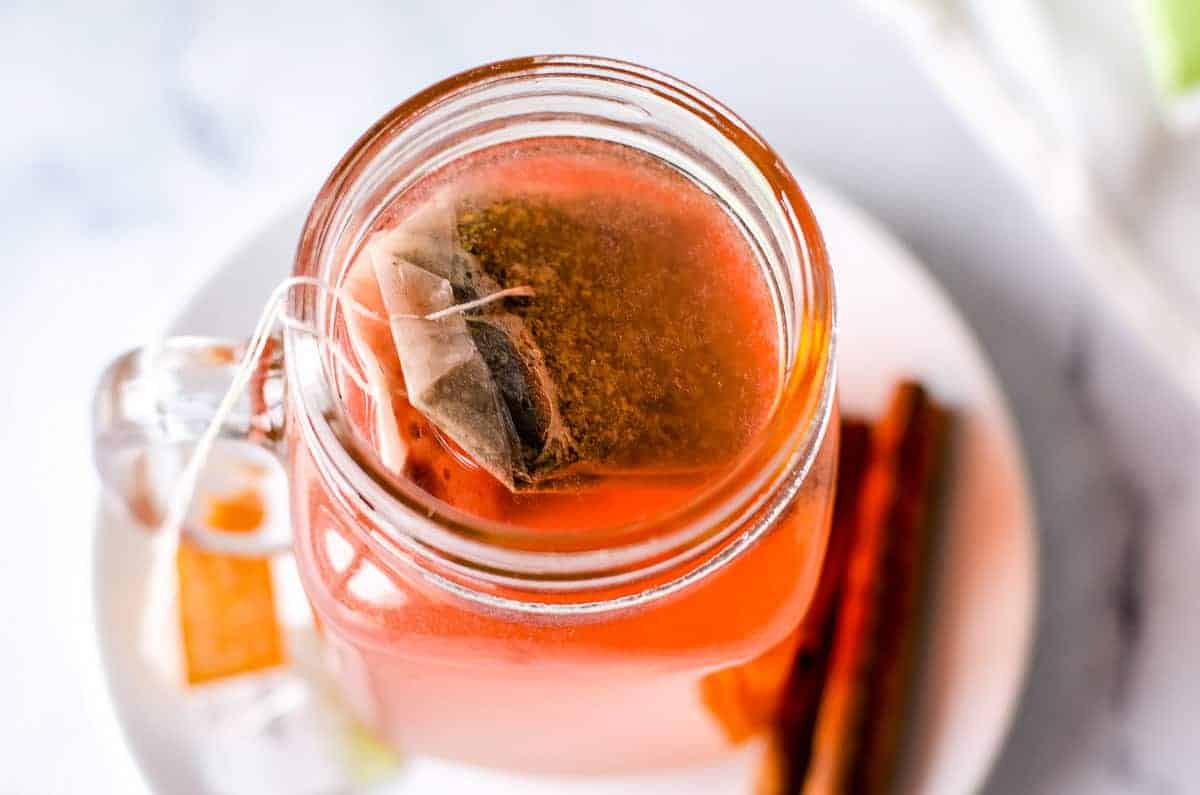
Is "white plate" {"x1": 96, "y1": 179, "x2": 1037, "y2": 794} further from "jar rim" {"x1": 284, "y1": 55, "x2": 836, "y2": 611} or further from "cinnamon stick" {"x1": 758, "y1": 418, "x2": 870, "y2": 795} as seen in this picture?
"jar rim" {"x1": 284, "y1": 55, "x2": 836, "y2": 611}

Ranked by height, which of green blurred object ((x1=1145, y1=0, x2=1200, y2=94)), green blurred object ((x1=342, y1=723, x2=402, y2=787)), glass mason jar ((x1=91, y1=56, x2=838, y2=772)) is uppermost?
green blurred object ((x1=1145, y1=0, x2=1200, y2=94))

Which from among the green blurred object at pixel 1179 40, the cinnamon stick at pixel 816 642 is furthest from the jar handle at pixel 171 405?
the green blurred object at pixel 1179 40

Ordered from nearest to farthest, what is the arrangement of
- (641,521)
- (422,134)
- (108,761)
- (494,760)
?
(641,521) < (422,134) < (494,760) < (108,761)

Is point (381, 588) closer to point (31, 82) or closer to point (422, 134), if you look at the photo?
point (422, 134)

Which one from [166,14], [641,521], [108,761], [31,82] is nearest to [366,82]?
[166,14]

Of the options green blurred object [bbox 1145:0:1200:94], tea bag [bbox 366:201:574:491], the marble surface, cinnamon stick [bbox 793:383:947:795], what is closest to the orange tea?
tea bag [bbox 366:201:574:491]

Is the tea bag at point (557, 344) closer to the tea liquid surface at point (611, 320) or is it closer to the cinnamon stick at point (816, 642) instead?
the tea liquid surface at point (611, 320)
